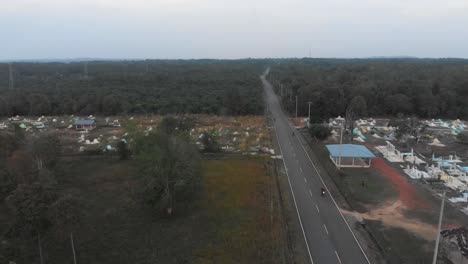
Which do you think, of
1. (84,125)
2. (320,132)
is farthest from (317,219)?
(84,125)

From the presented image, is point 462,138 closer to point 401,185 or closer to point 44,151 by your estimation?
point 401,185

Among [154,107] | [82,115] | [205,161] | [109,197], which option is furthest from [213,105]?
[109,197]

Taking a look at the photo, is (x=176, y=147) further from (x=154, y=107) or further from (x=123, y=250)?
(x=154, y=107)

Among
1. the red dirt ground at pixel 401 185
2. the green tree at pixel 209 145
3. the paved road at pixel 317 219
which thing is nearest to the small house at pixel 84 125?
the green tree at pixel 209 145

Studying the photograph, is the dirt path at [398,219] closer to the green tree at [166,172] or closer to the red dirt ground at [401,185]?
the red dirt ground at [401,185]

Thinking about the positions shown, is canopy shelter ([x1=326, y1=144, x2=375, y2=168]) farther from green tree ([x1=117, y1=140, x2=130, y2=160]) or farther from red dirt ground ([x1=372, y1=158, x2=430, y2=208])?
green tree ([x1=117, y1=140, x2=130, y2=160])

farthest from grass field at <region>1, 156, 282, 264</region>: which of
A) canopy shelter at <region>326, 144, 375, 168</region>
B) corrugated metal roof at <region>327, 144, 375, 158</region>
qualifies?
corrugated metal roof at <region>327, 144, 375, 158</region>
